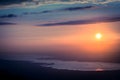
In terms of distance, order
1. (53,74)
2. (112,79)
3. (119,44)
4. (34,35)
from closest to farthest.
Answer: (112,79) < (53,74) < (119,44) < (34,35)

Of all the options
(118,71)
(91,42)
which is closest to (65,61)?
(91,42)

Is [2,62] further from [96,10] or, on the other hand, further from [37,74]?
[96,10]

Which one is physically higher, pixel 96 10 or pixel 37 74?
pixel 96 10

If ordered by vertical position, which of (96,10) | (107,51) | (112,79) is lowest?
(112,79)

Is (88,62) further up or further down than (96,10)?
further down

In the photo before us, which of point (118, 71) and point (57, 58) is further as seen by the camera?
point (57, 58)

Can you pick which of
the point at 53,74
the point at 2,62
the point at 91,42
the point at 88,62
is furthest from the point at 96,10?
the point at 2,62

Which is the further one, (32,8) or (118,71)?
(32,8)

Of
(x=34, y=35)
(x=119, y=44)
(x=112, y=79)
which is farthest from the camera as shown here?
(x=34, y=35)

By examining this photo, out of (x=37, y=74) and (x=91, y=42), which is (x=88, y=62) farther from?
(x=37, y=74)
